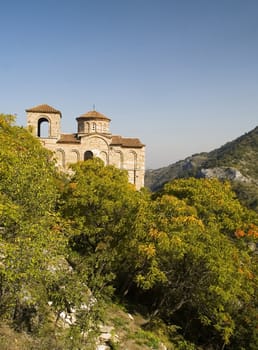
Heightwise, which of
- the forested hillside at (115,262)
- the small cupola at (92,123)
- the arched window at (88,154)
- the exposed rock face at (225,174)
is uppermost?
the small cupola at (92,123)

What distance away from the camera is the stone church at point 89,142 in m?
48.1

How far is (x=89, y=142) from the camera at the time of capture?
48656 mm

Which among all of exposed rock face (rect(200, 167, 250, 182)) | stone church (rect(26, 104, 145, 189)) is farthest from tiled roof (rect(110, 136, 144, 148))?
exposed rock face (rect(200, 167, 250, 182))

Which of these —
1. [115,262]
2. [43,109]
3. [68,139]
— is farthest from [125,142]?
[115,262]

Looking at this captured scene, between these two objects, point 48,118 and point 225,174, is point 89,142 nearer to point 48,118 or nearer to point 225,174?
point 48,118

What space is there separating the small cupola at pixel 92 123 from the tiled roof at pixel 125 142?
1.89 meters

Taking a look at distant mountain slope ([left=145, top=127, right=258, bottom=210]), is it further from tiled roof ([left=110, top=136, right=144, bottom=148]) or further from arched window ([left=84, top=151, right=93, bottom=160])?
arched window ([left=84, top=151, right=93, bottom=160])

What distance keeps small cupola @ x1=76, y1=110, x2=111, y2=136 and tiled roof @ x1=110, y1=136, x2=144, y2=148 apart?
1894mm

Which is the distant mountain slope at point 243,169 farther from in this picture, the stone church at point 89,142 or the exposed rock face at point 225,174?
the stone church at point 89,142

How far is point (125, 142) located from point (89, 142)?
5.59m

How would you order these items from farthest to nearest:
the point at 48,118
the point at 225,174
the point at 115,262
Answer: the point at 225,174, the point at 48,118, the point at 115,262

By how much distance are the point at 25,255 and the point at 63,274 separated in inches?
102

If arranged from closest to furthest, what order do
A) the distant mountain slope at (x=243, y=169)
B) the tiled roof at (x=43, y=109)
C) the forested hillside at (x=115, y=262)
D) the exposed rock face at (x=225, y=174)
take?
the forested hillside at (x=115, y=262) → the tiled roof at (x=43, y=109) → the distant mountain slope at (x=243, y=169) → the exposed rock face at (x=225, y=174)

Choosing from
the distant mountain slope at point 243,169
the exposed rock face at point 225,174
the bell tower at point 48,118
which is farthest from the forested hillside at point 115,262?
the exposed rock face at point 225,174
